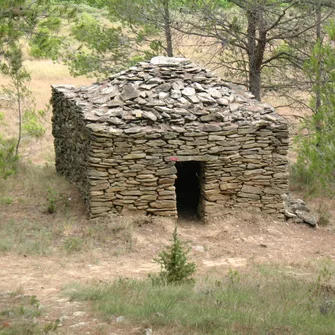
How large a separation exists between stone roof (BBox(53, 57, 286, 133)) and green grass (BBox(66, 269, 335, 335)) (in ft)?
10.8

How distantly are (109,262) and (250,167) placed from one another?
307 cm

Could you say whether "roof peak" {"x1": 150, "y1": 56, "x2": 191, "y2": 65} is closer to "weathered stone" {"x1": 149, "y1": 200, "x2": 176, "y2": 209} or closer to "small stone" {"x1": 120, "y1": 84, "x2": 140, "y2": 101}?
"small stone" {"x1": 120, "y1": 84, "x2": 140, "y2": 101}

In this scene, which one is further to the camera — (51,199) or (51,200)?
(51,199)

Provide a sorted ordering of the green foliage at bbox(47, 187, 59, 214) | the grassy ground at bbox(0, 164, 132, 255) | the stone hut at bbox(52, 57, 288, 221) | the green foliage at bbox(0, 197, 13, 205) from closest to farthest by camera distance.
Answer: the grassy ground at bbox(0, 164, 132, 255) → the stone hut at bbox(52, 57, 288, 221) → the green foliage at bbox(47, 187, 59, 214) → the green foliage at bbox(0, 197, 13, 205)

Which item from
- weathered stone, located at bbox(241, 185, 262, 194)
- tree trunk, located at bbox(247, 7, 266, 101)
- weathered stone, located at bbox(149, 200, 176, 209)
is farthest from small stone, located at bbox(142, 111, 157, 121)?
tree trunk, located at bbox(247, 7, 266, 101)

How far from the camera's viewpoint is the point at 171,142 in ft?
31.8

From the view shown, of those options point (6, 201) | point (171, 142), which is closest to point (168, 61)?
point (171, 142)

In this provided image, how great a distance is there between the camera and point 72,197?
1089 centimetres

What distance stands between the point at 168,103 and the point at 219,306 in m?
5.03

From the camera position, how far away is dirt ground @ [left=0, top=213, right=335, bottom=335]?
295 inches

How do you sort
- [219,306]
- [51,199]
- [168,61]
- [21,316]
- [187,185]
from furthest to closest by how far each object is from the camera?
1. [187,185]
2. [168,61]
3. [51,199]
4. [219,306]
5. [21,316]

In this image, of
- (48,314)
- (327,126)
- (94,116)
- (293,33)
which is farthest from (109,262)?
(293,33)

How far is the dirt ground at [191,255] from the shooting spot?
7.50 metres

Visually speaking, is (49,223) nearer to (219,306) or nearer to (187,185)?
(187,185)
